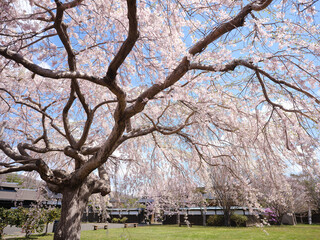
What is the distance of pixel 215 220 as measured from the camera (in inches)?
727

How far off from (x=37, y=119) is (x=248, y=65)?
7.52m

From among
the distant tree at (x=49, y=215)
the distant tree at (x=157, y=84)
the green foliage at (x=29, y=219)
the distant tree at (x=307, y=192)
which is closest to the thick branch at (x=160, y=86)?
the distant tree at (x=157, y=84)

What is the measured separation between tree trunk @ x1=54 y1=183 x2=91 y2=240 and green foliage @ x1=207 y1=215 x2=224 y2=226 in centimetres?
1621

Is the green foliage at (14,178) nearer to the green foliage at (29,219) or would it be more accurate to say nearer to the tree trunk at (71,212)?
the green foliage at (29,219)

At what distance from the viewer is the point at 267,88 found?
→ 3979 millimetres

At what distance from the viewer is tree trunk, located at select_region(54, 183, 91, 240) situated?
15.0 feet

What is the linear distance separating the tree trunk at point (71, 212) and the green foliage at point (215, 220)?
1621cm

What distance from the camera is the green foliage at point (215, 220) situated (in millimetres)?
18203

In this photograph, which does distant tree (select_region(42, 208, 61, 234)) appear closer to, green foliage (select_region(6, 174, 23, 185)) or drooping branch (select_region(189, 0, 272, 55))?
green foliage (select_region(6, 174, 23, 185))

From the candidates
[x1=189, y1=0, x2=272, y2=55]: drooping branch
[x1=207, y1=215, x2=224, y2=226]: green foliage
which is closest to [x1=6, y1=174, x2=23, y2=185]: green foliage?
[x1=207, y1=215, x2=224, y2=226]: green foliage

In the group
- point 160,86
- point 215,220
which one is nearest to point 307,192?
point 215,220

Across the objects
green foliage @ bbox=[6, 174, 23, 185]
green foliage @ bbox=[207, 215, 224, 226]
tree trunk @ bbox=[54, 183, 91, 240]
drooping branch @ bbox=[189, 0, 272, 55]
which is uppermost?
drooping branch @ bbox=[189, 0, 272, 55]

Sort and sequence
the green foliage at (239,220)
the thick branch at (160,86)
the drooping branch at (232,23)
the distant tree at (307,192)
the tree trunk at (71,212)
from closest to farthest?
the drooping branch at (232,23)
the thick branch at (160,86)
the tree trunk at (71,212)
the green foliage at (239,220)
the distant tree at (307,192)

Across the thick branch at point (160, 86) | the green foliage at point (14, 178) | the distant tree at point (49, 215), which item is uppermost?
the thick branch at point (160, 86)
